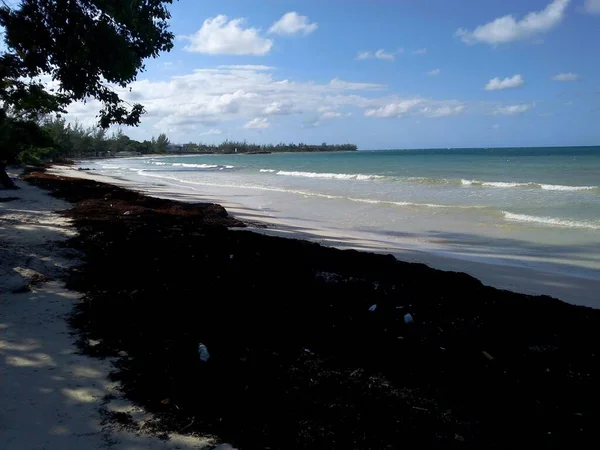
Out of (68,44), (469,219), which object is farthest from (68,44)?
(469,219)

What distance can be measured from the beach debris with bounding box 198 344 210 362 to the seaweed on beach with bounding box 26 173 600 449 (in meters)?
0.05

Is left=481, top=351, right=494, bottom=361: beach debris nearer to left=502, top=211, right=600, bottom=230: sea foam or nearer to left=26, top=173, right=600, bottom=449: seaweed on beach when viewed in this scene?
left=26, top=173, right=600, bottom=449: seaweed on beach

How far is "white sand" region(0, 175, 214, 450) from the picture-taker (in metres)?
2.63

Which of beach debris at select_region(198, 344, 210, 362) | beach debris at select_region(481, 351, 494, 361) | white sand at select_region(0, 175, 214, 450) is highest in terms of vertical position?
beach debris at select_region(481, 351, 494, 361)

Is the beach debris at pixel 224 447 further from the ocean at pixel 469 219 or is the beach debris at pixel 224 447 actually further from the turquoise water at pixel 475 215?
the turquoise water at pixel 475 215

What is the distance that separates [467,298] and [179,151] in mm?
159660

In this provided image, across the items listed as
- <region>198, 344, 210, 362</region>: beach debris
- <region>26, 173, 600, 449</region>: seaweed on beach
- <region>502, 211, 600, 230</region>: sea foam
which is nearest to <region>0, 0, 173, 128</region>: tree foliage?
<region>26, 173, 600, 449</region>: seaweed on beach

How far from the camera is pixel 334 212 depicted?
14969 mm

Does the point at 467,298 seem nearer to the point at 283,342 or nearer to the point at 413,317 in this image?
the point at 413,317

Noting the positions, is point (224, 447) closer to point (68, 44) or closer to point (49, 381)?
point (49, 381)

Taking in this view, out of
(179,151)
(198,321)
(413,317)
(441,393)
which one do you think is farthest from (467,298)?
(179,151)

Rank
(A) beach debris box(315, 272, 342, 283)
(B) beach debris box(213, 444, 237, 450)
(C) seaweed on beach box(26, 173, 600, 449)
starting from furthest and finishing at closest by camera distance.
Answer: (A) beach debris box(315, 272, 342, 283), (C) seaweed on beach box(26, 173, 600, 449), (B) beach debris box(213, 444, 237, 450)

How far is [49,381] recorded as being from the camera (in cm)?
327

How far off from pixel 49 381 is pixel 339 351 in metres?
2.16
